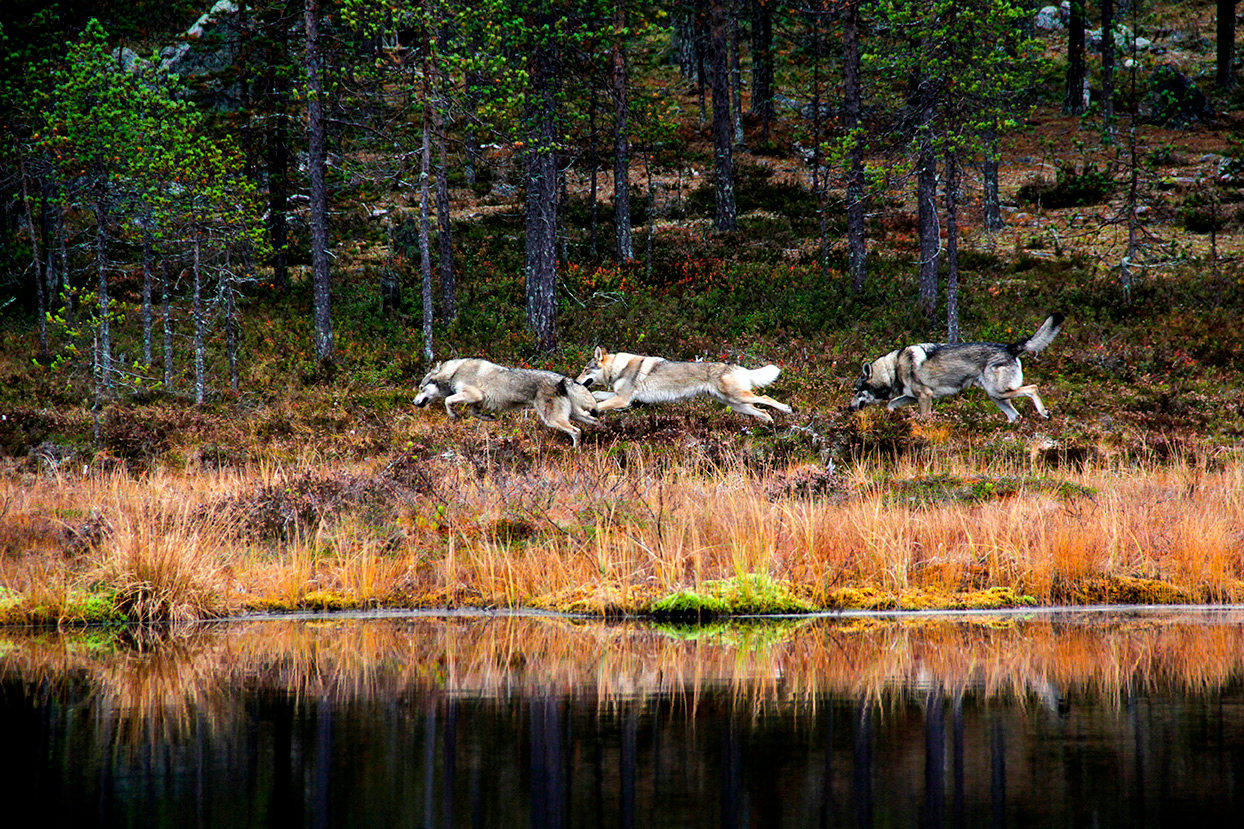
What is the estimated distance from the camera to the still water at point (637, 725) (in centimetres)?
436

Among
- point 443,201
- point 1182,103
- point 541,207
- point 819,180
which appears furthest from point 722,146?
point 1182,103

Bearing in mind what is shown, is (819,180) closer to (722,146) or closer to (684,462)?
(722,146)

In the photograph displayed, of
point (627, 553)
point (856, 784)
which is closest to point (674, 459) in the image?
point (627, 553)

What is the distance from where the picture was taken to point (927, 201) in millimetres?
26172

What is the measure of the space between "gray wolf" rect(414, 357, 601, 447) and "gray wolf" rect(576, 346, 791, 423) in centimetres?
53

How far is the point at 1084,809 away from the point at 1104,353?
21047 millimetres

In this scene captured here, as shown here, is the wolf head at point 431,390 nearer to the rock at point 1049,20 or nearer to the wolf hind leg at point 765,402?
the wolf hind leg at point 765,402

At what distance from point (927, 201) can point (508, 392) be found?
12708mm

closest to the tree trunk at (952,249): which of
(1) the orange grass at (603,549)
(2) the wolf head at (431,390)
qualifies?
(2) the wolf head at (431,390)

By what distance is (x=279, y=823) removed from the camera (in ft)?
13.8

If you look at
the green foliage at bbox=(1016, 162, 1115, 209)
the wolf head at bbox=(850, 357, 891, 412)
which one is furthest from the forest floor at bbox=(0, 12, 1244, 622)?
the green foliage at bbox=(1016, 162, 1115, 209)

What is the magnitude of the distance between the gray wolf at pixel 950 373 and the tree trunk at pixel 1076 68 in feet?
114

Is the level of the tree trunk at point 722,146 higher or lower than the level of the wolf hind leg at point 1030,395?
higher

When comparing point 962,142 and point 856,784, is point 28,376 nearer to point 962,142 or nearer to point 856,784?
point 962,142
